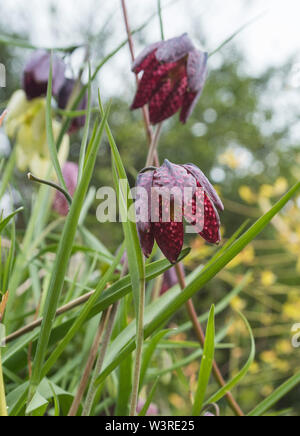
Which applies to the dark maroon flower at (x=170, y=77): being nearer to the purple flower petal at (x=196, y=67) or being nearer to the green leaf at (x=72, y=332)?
the purple flower petal at (x=196, y=67)

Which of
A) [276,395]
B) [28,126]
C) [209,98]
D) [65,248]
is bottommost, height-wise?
[276,395]

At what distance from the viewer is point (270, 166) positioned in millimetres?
4371

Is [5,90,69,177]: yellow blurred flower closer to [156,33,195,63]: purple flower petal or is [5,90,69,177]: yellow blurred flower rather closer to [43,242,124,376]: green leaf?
[156,33,195,63]: purple flower petal

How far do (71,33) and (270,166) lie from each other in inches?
92.1

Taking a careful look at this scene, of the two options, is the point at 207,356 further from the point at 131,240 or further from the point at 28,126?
the point at 28,126

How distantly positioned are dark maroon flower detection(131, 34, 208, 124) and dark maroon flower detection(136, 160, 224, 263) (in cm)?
14

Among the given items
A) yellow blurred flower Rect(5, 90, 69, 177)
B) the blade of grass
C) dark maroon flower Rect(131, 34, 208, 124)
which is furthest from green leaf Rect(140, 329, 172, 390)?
yellow blurred flower Rect(5, 90, 69, 177)

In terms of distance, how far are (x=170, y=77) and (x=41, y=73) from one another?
0.24 metres

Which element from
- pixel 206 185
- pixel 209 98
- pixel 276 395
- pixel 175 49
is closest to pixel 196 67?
pixel 175 49

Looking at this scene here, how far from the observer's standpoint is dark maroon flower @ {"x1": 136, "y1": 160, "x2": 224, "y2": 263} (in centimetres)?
25

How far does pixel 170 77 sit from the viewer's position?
41cm

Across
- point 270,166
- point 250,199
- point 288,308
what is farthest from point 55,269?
point 270,166

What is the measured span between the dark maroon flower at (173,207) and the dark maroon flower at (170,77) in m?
0.14

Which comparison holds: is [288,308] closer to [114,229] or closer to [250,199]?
[250,199]
